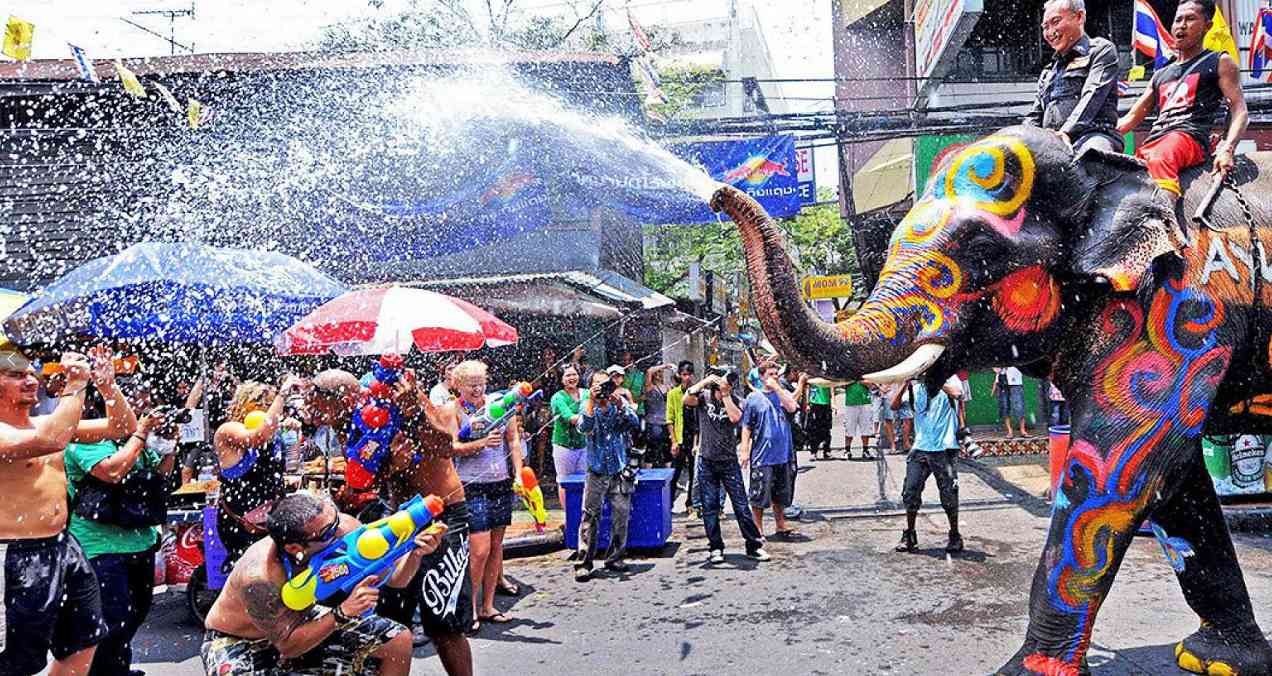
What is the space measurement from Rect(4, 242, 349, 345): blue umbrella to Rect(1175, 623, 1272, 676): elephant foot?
6090 mm

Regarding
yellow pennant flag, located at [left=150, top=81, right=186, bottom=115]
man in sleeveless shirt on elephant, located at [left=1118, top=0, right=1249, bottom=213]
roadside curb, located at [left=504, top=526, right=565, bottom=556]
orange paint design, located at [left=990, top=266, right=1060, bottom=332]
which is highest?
yellow pennant flag, located at [left=150, top=81, right=186, bottom=115]

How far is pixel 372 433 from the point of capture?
4715mm

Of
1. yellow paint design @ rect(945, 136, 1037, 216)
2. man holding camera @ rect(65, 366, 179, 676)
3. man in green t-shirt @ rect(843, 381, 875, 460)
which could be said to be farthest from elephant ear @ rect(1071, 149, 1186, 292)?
man in green t-shirt @ rect(843, 381, 875, 460)

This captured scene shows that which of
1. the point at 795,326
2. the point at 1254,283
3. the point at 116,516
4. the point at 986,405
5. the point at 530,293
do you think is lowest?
the point at 986,405

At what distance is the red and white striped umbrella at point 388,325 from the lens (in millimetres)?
5777

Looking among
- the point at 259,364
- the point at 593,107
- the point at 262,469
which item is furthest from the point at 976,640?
Result: the point at 259,364

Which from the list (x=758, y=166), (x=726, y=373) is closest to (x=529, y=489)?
(x=726, y=373)

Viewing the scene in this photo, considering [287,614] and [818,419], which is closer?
[287,614]

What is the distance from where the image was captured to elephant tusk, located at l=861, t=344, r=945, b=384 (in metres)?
3.45

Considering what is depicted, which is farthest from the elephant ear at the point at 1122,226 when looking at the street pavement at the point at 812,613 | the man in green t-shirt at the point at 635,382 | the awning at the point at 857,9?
the awning at the point at 857,9

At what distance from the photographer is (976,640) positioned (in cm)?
527

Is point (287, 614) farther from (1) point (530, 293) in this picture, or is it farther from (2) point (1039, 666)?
(1) point (530, 293)

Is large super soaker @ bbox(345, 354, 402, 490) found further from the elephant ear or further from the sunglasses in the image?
the elephant ear

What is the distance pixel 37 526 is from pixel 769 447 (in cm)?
620
